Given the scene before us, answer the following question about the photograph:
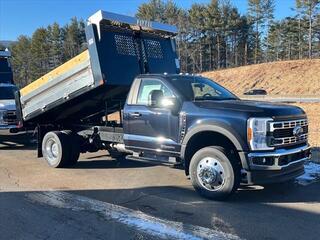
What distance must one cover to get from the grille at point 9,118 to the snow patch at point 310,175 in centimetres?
852

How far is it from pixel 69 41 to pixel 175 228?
81627 millimetres

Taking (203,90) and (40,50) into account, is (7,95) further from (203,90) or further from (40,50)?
(40,50)

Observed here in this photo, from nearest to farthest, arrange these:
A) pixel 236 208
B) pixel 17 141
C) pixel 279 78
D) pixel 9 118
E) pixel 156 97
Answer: pixel 236 208, pixel 156 97, pixel 9 118, pixel 17 141, pixel 279 78

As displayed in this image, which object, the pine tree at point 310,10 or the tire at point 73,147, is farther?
the pine tree at point 310,10

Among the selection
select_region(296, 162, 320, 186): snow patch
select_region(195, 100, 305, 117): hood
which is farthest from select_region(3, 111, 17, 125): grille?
select_region(296, 162, 320, 186): snow patch

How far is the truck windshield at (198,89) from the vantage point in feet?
26.0

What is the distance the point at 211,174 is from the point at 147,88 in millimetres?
2210

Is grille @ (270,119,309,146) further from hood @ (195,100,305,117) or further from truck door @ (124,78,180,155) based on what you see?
truck door @ (124,78,180,155)

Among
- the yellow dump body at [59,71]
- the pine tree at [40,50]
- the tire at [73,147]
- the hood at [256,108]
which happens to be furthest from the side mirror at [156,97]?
the pine tree at [40,50]

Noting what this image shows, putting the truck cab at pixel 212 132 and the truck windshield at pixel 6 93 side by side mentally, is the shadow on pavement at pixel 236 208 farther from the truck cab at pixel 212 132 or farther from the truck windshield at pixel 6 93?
the truck windshield at pixel 6 93

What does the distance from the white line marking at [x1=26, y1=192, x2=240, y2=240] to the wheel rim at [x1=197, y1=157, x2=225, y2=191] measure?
50.8 inches

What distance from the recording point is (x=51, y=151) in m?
10.2

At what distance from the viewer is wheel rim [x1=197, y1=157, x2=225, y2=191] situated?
7027mm

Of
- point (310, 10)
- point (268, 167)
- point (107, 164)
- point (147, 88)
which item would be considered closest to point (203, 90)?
point (147, 88)
